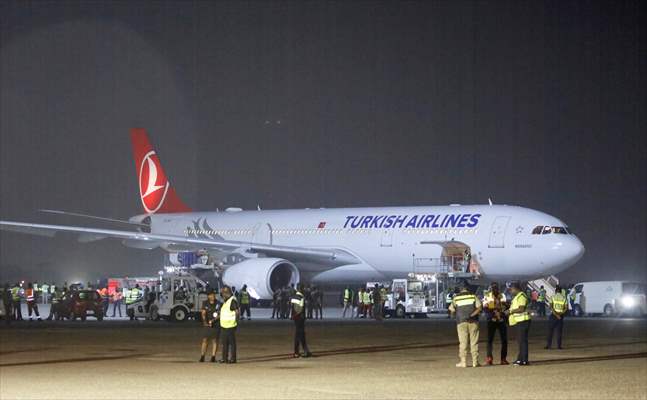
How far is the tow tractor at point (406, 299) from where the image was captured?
4791 centimetres

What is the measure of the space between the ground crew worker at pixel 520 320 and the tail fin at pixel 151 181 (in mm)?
43356

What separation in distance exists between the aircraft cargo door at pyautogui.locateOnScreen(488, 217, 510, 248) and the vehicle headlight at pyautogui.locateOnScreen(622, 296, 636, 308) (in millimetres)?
9640

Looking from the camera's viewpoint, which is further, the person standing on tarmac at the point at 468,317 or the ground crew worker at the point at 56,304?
the ground crew worker at the point at 56,304

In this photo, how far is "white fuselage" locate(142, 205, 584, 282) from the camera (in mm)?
Result: 47031

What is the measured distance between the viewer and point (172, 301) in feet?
147

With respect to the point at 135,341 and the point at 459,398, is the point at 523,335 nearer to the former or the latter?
the point at 459,398

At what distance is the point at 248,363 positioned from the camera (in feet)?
78.0

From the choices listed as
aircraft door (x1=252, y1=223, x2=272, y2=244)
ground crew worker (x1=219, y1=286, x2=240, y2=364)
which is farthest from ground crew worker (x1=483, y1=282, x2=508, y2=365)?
aircraft door (x1=252, y1=223, x2=272, y2=244)

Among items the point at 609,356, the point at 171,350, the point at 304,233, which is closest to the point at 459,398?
the point at 609,356

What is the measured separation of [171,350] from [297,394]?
10.3m

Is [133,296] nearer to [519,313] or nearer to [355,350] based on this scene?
[355,350]

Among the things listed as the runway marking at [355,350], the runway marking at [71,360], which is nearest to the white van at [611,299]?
the runway marking at [355,350]

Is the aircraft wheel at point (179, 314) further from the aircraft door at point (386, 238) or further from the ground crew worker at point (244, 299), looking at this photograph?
the aircraft door at point (386, 238)

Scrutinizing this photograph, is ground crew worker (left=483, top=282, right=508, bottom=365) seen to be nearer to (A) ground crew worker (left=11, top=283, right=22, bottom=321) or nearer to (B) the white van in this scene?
(A) ground crew worker (left=11, top=283, right=22, bottom=321)
